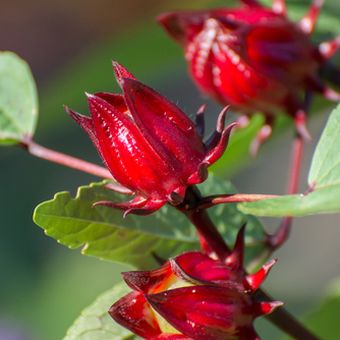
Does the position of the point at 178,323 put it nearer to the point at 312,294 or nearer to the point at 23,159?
the point at 312,294

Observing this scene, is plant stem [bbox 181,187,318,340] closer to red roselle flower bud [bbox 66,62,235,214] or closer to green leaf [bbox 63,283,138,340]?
red roselle flower bud [bbox 66,62,235,214]

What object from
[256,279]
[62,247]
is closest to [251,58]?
[256,279]

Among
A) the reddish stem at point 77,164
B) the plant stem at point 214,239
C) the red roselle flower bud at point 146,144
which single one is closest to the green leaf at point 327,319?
the plant stem at point 214,239

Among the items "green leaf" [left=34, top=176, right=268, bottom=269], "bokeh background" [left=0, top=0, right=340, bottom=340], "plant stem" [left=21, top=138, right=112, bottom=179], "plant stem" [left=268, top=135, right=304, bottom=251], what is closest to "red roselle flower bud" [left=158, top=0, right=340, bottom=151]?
"plant stem" [left=268, top=135, right=304, bottom=251]

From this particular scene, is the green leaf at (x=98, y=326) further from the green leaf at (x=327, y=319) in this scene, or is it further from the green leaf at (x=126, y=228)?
the green leaf at (x=327, y=319)

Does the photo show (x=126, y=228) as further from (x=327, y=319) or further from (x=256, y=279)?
(x=327, y=319)

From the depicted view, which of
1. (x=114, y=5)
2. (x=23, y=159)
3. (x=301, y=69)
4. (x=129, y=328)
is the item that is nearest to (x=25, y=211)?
(x=23, y=159)
